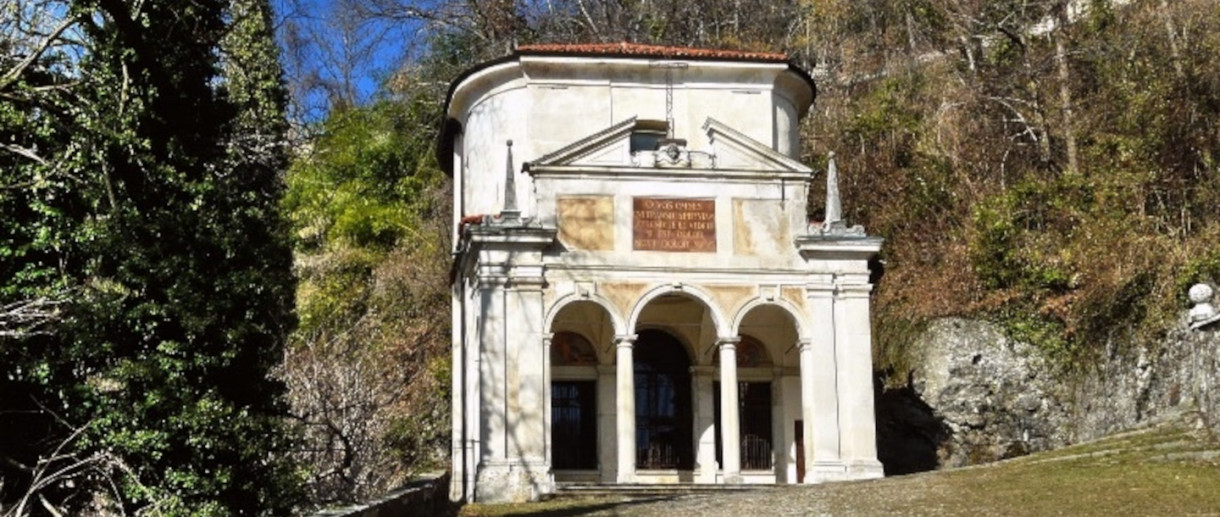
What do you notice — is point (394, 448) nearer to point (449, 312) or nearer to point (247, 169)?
point (449, 312)

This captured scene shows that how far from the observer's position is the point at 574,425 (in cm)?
2880

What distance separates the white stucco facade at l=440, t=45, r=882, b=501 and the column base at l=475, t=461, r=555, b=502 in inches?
1.0

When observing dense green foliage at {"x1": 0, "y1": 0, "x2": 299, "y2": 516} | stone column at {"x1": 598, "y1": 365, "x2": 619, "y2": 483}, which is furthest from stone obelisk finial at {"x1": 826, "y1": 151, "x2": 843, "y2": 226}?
dense green foliage at {"x1": 0, "y1": 0, "x2": 299, "y2": 516}

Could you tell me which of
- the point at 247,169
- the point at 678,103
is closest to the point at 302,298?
the point at 678,103

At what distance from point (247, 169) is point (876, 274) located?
19653 mm

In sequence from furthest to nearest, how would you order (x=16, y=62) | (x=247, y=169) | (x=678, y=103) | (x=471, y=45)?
(x=471, y=45), (x=678, y=103), (x=247, y=169), (x=16, y=62)

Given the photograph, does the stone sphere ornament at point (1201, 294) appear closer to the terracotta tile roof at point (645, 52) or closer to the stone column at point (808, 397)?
the stone column at point (808, 397)

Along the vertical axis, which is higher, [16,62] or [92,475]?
[16,62]

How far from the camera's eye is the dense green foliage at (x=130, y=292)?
14.6m

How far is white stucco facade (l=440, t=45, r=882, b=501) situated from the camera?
25.4 meters

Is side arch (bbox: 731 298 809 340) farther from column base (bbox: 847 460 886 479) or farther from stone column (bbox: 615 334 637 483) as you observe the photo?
column base (bbox: 847 460 886 479)

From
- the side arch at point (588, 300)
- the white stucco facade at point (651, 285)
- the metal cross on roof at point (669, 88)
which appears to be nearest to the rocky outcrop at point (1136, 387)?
the white stucco facade at point (651, 285)

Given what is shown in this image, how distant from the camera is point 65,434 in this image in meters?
14.9

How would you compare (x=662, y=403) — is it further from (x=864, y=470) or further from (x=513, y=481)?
(x=513, y=481)
